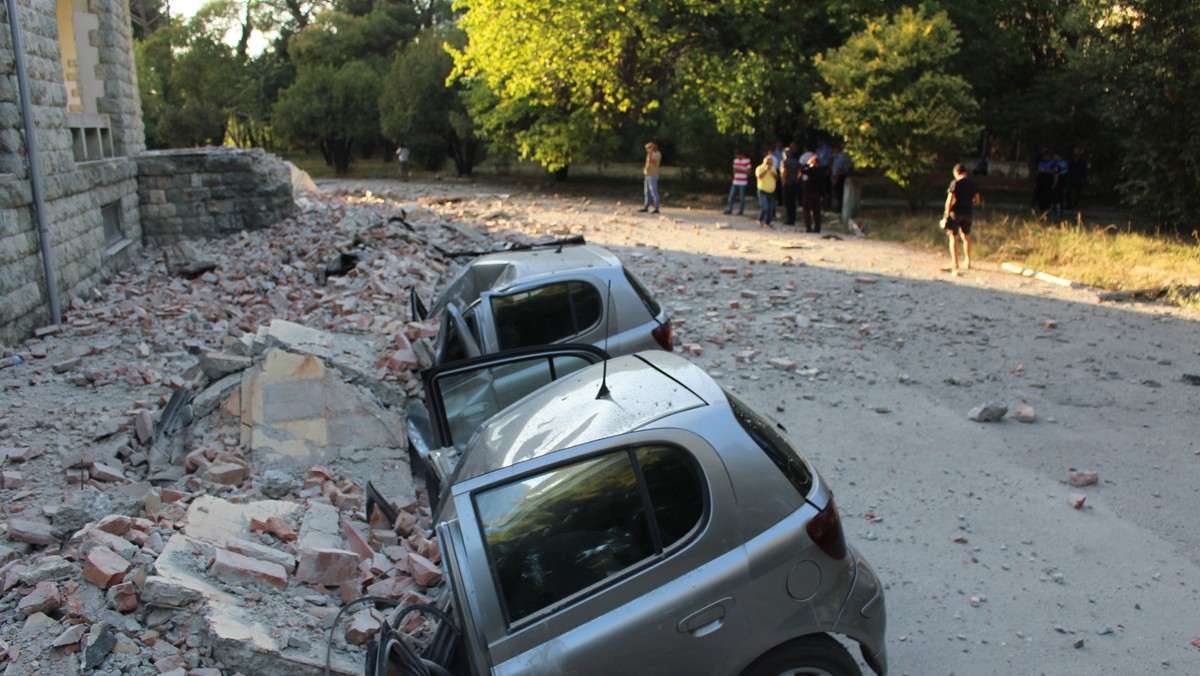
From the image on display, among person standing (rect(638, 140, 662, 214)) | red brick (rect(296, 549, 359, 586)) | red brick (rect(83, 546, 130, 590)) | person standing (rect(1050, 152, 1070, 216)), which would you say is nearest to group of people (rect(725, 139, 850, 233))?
person standing (rect(638, 140, 662, 214))

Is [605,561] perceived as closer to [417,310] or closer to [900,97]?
[417,310]

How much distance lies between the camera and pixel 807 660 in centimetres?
361

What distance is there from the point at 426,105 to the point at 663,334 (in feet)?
94.8

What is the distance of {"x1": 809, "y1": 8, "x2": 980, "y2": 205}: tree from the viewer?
17.9 meters

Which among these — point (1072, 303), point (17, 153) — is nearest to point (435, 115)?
point (17, 153)

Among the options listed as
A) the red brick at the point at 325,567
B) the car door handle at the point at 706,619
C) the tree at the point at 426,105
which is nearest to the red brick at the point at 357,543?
the red brick at the point at 325,567

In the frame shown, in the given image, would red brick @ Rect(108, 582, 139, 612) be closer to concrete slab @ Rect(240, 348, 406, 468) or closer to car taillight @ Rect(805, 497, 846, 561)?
concrete slab @ Rect(240, 348, 406, 468)

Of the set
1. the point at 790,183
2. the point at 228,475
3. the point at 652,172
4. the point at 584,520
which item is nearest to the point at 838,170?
the point at 790,183

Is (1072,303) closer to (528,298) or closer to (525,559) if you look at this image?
(528,298)

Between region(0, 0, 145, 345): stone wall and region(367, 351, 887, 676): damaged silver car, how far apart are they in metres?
8.95

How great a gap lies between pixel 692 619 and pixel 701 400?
92 cm

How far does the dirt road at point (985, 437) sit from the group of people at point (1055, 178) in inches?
330

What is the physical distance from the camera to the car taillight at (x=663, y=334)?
24.6 feet

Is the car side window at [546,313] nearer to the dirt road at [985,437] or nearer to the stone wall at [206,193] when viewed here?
the dirt road at [985,437]
